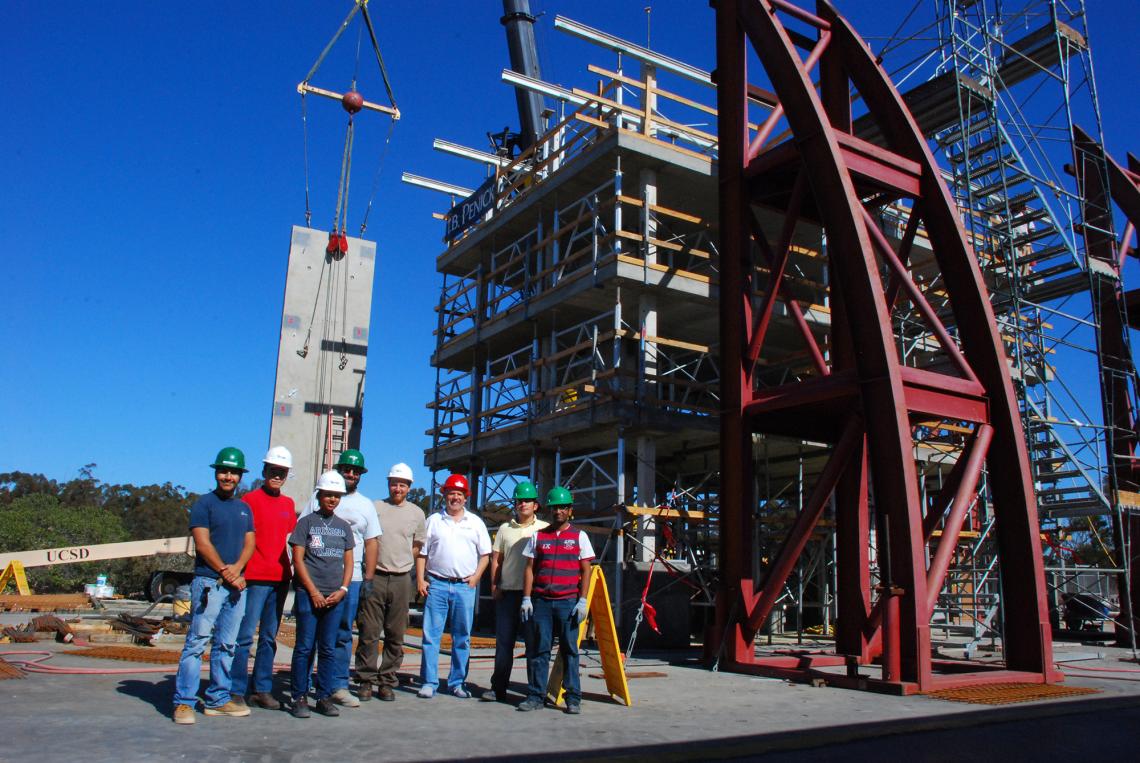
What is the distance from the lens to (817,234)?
1998cm

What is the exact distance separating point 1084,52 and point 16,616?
79.4ft

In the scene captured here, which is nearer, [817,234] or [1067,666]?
[1067,666]

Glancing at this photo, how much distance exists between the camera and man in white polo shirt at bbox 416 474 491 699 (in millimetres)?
7844

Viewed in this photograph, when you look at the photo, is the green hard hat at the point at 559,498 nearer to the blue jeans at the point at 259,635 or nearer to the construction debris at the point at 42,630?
the blue jeans at the point at 259,635

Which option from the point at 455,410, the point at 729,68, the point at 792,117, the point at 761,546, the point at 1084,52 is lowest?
the point at 761,546

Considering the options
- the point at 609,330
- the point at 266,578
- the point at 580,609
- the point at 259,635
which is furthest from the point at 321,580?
the point at 609,330

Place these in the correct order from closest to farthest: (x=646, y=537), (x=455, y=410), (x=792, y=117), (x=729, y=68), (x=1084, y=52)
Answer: (x=792, y=117) → (x=729, y=68) → (x=646, y=537) → (x=1084, y=52) → (x=455, y=410)

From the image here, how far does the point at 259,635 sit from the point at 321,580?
0.59 metres

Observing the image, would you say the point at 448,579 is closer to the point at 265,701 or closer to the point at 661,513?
the point at 265,701

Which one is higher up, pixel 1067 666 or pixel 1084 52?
pixel 1084 52

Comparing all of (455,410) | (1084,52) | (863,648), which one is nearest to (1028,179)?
(1084,52)

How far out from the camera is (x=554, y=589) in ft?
25.1

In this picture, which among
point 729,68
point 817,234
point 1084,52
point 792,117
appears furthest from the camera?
point 817,234

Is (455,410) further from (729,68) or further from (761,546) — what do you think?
(729,68)
